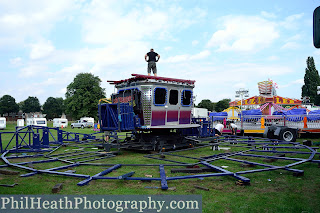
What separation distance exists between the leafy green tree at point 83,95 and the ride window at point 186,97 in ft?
137

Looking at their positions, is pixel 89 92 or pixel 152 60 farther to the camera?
pixel 89 92

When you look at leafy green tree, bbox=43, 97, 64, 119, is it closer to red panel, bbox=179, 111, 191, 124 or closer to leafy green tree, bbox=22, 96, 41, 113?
leafy green tree, bbox=22, 96, 41, 113

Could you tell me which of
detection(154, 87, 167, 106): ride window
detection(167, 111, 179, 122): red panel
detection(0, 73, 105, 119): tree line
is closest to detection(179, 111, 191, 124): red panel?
detection(167, 111, 179, 122): red panel

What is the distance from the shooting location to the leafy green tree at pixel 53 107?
11112cm

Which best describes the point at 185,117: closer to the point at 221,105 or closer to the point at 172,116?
the point at 172,116

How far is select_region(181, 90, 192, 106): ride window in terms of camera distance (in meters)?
12.9

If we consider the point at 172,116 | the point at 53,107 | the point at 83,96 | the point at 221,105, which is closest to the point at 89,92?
the point at 83,96

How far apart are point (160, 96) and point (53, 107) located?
115019 millimetres

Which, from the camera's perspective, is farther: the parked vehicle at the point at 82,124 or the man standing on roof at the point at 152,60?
the parked vehicle at the point at 82,124

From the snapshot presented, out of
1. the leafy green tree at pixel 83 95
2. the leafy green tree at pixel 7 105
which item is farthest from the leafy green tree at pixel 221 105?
the leafy green tree at pixel 7 105

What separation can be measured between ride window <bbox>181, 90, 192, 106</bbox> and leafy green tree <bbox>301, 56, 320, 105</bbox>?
5698 centimetres

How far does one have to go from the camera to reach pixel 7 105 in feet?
304

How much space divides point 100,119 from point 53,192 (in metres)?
6.16

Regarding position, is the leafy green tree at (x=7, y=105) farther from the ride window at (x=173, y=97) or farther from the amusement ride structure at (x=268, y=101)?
the ride window at (x=173, y=97)
